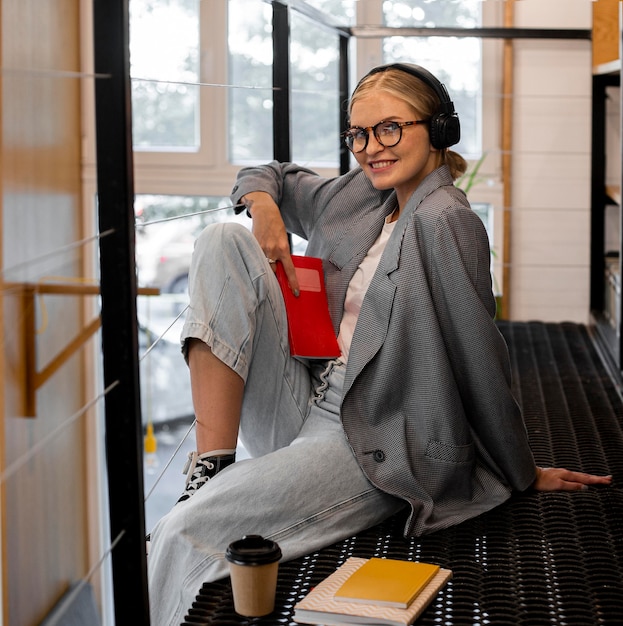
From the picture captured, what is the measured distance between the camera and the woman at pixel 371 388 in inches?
56.1

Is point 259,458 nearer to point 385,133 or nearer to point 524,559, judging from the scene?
point 524,559

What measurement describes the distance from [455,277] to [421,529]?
393mm

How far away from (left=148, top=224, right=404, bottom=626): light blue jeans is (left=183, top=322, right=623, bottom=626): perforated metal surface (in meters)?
0.04

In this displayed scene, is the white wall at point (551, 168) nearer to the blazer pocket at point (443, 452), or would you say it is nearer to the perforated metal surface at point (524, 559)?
the perforated metal surface at point (524, 559)

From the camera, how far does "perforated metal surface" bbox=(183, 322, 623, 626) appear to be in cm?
123

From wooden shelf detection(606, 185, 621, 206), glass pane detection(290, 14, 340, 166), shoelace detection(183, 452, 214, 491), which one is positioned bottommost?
shoelace detection(183, 452, 214, 491)

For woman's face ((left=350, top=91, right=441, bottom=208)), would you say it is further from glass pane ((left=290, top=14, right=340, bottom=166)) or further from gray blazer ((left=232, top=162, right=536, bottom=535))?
glass pane ((left=290, top=14, right=340, bottom=166))

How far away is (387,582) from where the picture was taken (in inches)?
49.6

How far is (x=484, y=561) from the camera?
4.56 feet

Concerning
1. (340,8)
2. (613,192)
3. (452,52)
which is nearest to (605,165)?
(613,192)

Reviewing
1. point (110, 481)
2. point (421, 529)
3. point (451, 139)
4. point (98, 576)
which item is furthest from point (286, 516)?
point (98, 576)

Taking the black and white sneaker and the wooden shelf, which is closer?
the black and white sneaker

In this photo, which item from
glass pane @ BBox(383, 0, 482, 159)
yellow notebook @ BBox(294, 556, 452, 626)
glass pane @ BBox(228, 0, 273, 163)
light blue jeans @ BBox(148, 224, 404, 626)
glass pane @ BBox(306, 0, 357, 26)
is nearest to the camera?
yellow notebook @ BBox(294, 556, 452, 626)

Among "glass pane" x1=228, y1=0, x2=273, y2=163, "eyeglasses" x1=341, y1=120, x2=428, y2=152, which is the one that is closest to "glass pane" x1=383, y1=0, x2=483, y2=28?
"glass pane" x1=228, y1=0, x2=273, y2=163
